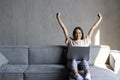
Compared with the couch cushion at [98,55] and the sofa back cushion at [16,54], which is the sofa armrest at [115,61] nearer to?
the couch cushion at [98,55]

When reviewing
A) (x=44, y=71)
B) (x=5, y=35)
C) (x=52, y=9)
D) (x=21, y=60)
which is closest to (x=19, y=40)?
(x=5, y=35)

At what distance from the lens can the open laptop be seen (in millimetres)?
3363

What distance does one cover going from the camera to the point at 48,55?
385 cm

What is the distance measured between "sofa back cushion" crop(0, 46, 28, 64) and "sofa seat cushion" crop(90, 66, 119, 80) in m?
1.27

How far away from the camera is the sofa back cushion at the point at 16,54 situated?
153 inches

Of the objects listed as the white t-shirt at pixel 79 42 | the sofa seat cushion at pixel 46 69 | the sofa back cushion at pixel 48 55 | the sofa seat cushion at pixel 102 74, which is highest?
the white t-shirt at pixel 79 42

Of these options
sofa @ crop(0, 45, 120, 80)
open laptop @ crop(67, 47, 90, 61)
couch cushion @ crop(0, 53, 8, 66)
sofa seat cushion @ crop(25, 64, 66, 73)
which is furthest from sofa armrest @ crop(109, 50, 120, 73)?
couch cushion @ crop(0, 53, 8, 66)

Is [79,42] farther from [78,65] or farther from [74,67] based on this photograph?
[74,67]

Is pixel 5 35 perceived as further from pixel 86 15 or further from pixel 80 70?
pixel 80 70

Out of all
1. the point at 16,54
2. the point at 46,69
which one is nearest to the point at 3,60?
the point at 16,54

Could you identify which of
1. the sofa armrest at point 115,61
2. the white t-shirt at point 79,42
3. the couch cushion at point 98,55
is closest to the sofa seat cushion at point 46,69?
the white t-shirt at point 79,42

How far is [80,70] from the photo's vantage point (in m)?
3.36

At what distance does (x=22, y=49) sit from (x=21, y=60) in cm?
20

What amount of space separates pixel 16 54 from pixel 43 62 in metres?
0.51
